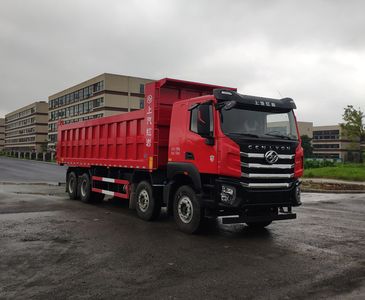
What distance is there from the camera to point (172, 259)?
5945 millimetres

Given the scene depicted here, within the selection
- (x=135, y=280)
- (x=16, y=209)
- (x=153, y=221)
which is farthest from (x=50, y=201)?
(x=135, y=280)

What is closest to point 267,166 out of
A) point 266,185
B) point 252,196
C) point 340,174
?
point 266,185

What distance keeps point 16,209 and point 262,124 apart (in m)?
7.79

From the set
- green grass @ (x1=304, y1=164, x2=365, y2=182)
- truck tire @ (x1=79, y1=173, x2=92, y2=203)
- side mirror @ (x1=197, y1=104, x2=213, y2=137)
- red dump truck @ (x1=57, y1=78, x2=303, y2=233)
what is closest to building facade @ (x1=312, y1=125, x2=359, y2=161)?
green grass @ (x1=304, y1=164, x2=365, y2=182)

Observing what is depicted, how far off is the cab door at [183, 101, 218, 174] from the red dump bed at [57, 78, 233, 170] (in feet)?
4.23

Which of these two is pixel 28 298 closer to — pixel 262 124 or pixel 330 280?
pixel 330 280

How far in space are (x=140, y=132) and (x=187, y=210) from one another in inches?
109

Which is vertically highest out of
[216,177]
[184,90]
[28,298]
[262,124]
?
[184,90]

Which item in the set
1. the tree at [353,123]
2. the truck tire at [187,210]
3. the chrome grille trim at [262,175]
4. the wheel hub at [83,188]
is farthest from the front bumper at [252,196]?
the tree at [353,123]

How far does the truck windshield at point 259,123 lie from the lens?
733 centimetres

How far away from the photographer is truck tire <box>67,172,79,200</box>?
1368 centimetres

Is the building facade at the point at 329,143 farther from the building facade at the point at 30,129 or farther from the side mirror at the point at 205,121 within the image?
the side mirror at the point at 205,121

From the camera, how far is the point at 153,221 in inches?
368

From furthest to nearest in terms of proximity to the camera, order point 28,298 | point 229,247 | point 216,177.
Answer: point 216,177
point 229,247
point 28,298
